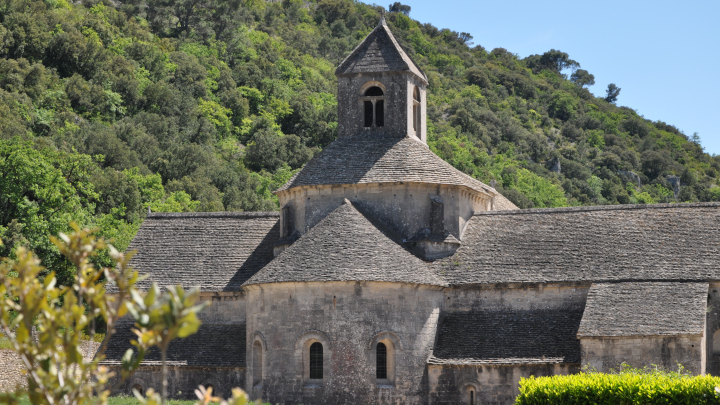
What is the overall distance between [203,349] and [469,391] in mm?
9933

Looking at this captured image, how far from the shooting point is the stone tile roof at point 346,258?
101ft

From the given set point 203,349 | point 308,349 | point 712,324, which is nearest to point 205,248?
point 203,349

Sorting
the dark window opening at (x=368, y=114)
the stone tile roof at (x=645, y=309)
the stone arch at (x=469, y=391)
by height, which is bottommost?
the stone arch at (x=469, y=391)

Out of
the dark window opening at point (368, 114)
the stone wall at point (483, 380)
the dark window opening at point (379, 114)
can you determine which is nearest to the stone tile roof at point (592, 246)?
the stone wall at point (483, 380)

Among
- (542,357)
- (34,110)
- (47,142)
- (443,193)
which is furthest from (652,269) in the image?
(34,110)

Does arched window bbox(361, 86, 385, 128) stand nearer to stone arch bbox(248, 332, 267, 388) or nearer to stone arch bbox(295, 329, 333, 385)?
stone arch bbox(295, 329, 333, 385)

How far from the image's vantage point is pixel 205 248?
37562mm

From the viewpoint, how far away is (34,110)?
234 ft

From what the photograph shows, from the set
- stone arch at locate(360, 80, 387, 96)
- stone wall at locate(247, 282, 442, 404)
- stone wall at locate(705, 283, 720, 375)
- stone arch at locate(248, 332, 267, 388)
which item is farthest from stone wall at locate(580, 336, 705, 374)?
stone arch at locate(360, 80, 387, 96)

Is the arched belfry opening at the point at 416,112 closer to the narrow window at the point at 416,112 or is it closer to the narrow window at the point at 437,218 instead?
the narrow window at the point at 416,112

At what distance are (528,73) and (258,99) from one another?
1521 inches

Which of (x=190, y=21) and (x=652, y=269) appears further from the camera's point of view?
(x=190, y=21)

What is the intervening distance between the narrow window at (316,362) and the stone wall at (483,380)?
362 centimetres

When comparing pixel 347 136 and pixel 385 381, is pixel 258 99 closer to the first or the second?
pixel 347 136
